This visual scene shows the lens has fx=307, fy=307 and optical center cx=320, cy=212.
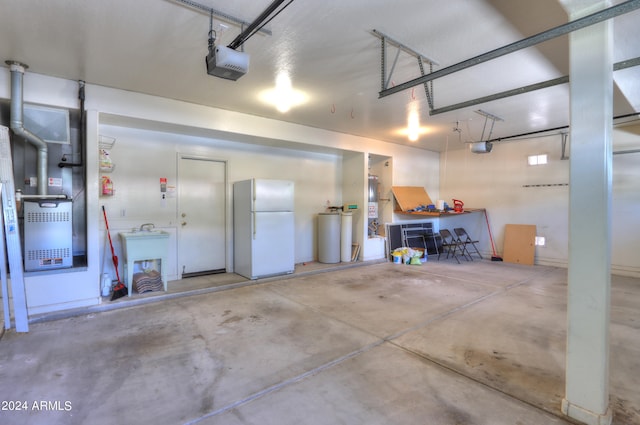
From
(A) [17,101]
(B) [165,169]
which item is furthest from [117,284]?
(A) [17,101]

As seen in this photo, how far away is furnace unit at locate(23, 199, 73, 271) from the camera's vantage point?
3.64 meters

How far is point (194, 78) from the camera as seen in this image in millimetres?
3799

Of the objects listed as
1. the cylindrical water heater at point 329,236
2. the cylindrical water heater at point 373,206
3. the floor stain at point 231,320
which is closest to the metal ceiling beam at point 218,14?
the floor stain at point 231,320

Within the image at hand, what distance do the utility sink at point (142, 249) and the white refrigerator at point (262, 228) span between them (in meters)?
1.33

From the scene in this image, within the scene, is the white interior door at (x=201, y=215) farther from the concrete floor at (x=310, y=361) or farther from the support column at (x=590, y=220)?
the support column at (x=590, y=220)

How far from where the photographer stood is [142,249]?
4359 mm

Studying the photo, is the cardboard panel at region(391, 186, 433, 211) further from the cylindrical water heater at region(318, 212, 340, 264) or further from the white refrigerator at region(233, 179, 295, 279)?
the white refrigerator at region(233, 179, 295, 279)

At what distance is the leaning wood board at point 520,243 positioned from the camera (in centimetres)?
706

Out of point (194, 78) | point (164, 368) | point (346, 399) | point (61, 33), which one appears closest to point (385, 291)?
point (346, 399)

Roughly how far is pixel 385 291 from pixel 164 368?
325 cm

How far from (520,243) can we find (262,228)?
6.04 m

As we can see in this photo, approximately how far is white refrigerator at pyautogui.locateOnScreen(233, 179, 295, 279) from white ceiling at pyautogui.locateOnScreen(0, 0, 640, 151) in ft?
4.89

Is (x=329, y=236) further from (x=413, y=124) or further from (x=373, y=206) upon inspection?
(x=413, y=124)

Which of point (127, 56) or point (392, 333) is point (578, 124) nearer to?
point (392, 333)
